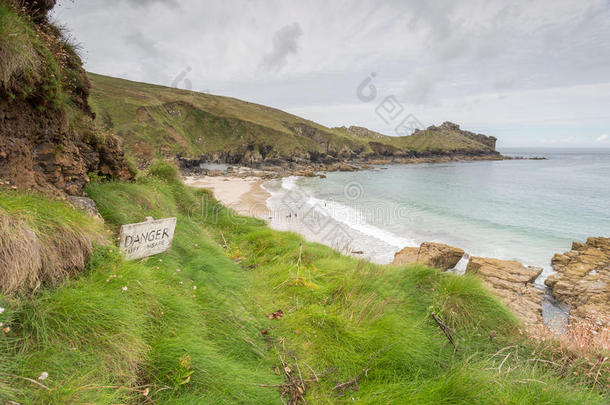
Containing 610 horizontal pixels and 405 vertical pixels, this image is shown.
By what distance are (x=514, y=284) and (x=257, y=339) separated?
10819 mm

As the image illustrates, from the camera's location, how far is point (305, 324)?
11.7 feet

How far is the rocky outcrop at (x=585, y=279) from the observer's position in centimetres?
864

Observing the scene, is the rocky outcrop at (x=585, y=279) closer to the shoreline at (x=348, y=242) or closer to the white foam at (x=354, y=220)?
the shoreline at (x=348, y=242)

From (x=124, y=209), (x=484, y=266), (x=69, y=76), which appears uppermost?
(x=69, y=76)

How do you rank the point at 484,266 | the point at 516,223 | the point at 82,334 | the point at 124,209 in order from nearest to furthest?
the point at 82,334
the point at 124,209
the point at 484,266
the point at 516,223

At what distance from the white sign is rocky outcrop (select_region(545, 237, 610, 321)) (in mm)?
10659

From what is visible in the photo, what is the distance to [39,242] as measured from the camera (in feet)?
7.79

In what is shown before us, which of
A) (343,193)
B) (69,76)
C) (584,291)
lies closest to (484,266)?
(584,291)

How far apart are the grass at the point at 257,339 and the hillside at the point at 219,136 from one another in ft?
179

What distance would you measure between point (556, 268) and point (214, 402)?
16.5 metres

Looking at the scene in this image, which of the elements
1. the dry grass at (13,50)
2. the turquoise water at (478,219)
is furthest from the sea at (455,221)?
the dry grass at (13,50)

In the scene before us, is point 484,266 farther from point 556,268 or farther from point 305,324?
point 305,324

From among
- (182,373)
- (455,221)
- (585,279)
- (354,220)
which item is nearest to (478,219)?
(455,221)

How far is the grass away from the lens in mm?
1911
